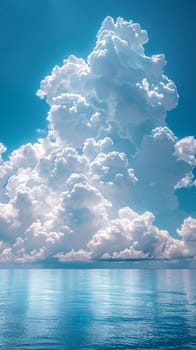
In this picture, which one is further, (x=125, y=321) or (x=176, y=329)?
(x=125, y=321)

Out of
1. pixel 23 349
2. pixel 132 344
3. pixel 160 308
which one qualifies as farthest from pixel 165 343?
pixel 160 308

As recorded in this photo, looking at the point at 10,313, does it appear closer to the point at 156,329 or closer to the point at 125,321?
the point at 125,321

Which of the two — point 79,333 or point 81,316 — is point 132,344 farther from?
point 81,316

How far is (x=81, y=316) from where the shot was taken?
79.9m

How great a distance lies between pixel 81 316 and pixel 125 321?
1297 cm

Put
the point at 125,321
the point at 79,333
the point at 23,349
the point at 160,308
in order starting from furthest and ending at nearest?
1. the point at 160,308
2. the point at 125,321
3. the point at 79,333
4. the point at 23,349

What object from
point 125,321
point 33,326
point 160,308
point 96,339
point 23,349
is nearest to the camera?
point 23,349

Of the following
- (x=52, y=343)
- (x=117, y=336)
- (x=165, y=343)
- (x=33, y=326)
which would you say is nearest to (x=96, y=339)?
(x=117, y=336)

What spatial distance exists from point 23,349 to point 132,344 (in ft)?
53.9

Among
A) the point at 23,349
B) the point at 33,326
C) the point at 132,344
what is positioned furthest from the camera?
the point at 33,326

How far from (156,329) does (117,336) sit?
368 inches

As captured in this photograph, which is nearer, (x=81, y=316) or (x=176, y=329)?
(x=176, y=329)

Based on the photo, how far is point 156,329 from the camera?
207 feet

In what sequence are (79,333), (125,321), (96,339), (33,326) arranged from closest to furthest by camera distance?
1. (96,339)
2. (79,333)
3. (33,326)
4. (125,321)
